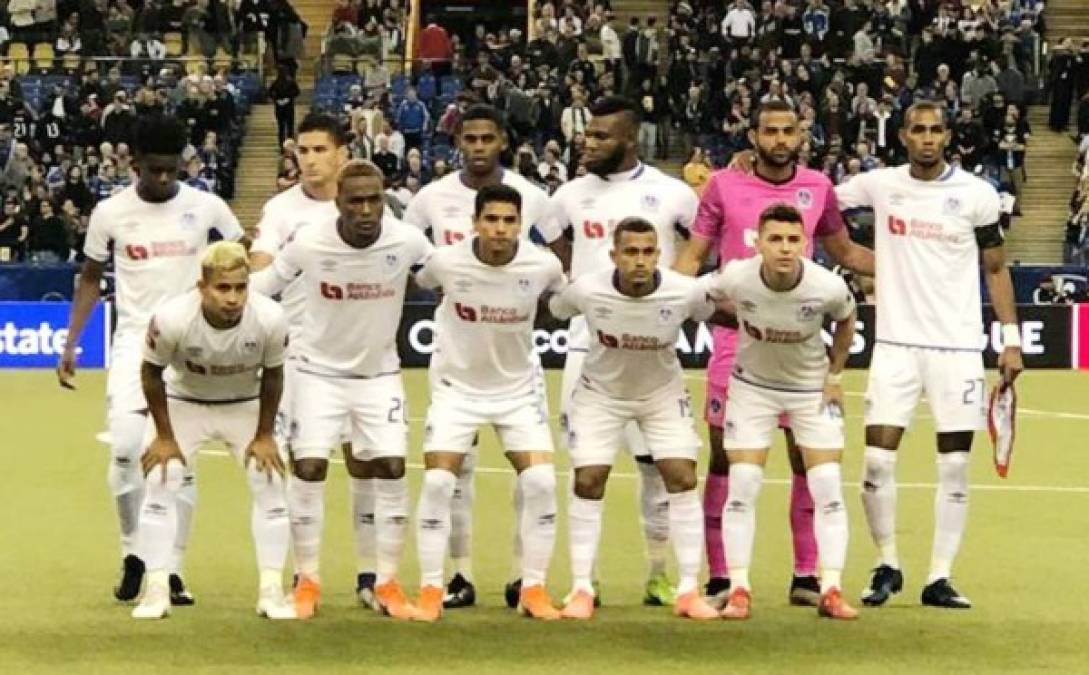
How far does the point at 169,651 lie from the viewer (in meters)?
9.53

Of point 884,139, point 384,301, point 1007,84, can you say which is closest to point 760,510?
point 384,301

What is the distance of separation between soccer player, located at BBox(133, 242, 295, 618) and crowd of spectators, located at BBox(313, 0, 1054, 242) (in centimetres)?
1948

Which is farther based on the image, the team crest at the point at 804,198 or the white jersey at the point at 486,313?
the team crest at the point at 804,198

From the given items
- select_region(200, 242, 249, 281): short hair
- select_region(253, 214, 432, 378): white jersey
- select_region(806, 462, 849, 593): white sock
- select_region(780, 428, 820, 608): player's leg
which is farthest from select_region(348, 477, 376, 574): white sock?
select_region(806, 462, 849, 593): white sock

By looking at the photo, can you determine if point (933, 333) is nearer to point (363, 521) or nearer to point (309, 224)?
point (363, 521)

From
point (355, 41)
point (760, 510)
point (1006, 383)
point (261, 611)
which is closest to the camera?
point (261, 611)

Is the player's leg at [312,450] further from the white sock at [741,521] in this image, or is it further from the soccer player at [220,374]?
the white sock at [741,521]

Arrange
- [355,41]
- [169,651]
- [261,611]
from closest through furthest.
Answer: [169,651], [261,611], [355,41]

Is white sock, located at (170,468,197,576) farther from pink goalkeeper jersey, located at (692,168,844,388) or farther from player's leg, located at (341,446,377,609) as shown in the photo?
pink goalkeeper jersey, located at (692,168,844,388)

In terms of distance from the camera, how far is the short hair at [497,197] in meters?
10.3

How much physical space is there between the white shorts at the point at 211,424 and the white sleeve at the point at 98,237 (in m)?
1.01

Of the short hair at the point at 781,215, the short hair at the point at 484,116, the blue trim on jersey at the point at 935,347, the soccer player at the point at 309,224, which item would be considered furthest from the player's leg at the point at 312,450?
the blue trim on jersey at the point at 935,347

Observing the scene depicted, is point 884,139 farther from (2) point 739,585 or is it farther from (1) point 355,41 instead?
(2) point 739,585

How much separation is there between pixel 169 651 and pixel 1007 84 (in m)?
26.0
